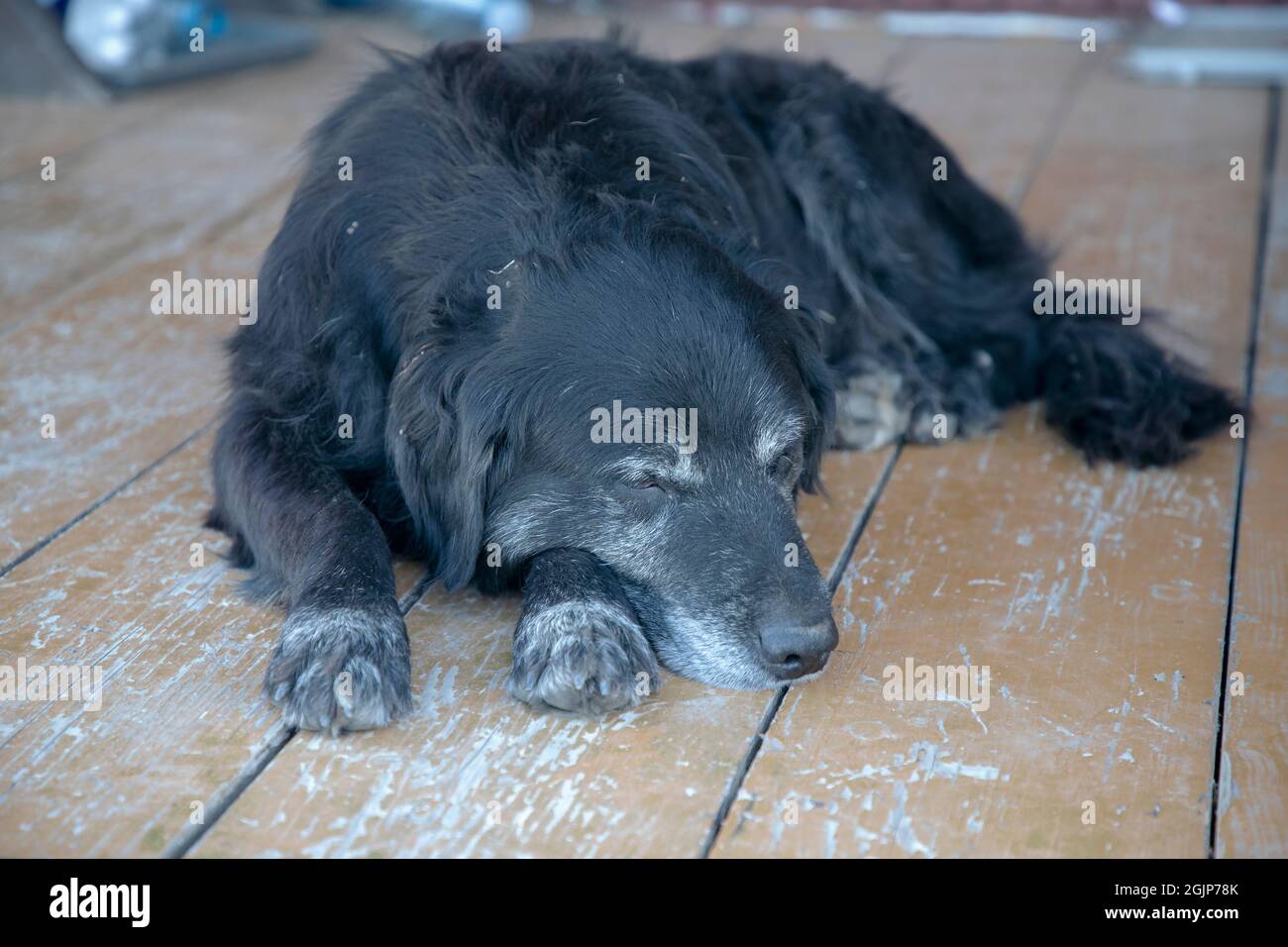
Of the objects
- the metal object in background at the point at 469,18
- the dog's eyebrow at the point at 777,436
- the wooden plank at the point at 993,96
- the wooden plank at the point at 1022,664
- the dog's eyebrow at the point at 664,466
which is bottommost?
the wooden plank at the point at 1022,664

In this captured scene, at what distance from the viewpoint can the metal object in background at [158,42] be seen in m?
A: 6.37

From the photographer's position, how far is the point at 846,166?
12.8 ft

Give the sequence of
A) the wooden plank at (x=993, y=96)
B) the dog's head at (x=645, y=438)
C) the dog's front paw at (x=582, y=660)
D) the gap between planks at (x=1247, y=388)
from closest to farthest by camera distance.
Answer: the gap between planks at (x=1247, y=388)
the dog's front paw at (x=582, y=660)
the dog's head at (x=645, y=438)
the wooden plank at (x=993, y=96)

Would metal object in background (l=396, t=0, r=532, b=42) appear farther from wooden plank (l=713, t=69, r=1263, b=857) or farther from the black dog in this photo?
wooden plank (l=713, t=69, r=1263, b=857)

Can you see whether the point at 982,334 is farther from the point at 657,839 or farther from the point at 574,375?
the point at 657,839

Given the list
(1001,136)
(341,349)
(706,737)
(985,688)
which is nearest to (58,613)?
(341,349)

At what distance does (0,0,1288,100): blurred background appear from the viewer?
6.29m

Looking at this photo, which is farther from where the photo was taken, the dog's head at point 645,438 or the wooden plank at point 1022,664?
the dog's head at point 645,438

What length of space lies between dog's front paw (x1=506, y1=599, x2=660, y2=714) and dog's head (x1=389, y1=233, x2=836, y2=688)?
107 millimetres

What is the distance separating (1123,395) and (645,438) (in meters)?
1.65

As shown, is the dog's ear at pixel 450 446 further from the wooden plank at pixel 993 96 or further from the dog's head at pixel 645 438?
the wooden plank at pixel 993 96

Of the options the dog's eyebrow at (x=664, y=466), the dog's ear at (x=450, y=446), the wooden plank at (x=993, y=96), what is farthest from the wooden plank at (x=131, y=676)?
the wooden plank at (x=993, y=96)

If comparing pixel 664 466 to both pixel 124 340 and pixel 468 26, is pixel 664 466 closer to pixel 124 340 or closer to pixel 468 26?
pixel 124 340

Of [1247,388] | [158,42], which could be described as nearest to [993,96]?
[1247,388]
